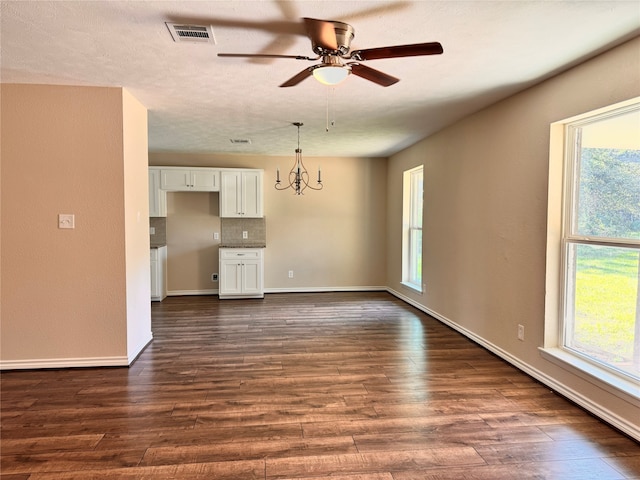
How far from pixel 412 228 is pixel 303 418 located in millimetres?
4175

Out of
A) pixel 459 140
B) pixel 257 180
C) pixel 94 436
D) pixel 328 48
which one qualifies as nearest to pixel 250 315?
pixel 257 180

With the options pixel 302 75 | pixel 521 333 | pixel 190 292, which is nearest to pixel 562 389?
pixel 521 333

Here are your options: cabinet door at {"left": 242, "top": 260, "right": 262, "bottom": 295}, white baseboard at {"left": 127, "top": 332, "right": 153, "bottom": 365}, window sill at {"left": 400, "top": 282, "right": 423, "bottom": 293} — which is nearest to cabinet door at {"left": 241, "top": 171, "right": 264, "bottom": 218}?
cabinet door at {"left": 242, "top": 260, "right": 262, "bottom": 295}

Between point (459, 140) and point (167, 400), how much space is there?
3.86 m

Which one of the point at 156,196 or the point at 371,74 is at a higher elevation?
the point at 371,74

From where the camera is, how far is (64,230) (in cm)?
319

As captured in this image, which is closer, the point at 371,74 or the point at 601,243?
the point at 371,74

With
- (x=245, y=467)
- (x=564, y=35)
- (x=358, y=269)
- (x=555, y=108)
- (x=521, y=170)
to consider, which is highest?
(x=564, y=35)

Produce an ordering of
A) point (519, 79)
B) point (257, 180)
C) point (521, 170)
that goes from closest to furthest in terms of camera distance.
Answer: point (519, 79) < point (521, 170) < point (257, 180)

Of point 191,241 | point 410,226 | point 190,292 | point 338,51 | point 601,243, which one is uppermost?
point 338,51

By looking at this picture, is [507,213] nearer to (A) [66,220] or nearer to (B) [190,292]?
(A) [66,220]

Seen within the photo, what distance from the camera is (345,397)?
8.98ft

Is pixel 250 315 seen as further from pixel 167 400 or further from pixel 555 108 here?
pixel 555 108

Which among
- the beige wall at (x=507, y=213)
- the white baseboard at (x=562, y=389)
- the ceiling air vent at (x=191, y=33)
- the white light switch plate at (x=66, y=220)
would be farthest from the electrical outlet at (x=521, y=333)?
the white light switch plate at (x=66, y=220)
